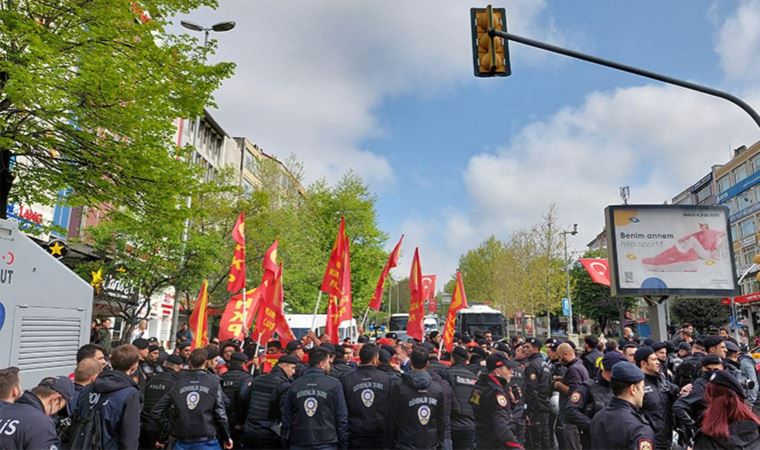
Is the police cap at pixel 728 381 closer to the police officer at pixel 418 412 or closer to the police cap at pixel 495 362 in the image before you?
the police officer at pixel 418 412

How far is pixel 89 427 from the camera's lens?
175 inches

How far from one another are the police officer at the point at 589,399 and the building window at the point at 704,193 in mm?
73699

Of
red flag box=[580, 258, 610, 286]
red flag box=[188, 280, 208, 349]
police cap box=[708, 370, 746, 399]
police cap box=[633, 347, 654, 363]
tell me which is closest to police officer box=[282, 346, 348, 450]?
police cap box=[633, 347, 654, 363]

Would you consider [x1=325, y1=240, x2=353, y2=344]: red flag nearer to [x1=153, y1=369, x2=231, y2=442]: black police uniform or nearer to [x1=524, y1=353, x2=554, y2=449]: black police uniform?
[x1=524, y1=353, x2=554, y2=449]: black police uniform

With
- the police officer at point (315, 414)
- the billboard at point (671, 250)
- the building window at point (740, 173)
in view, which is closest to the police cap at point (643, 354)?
the police officer at point (315, 414)

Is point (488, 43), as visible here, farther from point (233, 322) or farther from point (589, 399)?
point (233, 322)

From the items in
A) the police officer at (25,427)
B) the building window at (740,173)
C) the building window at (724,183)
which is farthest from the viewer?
the building window at (724,183)

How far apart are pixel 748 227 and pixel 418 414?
6165 cm

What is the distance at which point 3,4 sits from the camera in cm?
1007

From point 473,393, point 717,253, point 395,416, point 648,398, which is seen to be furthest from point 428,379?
point 717,253

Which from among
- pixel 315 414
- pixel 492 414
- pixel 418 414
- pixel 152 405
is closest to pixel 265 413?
pixel 315 414

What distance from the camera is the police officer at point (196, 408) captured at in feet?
18.4

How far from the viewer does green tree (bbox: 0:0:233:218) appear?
920 cm

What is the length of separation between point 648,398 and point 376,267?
113ft
